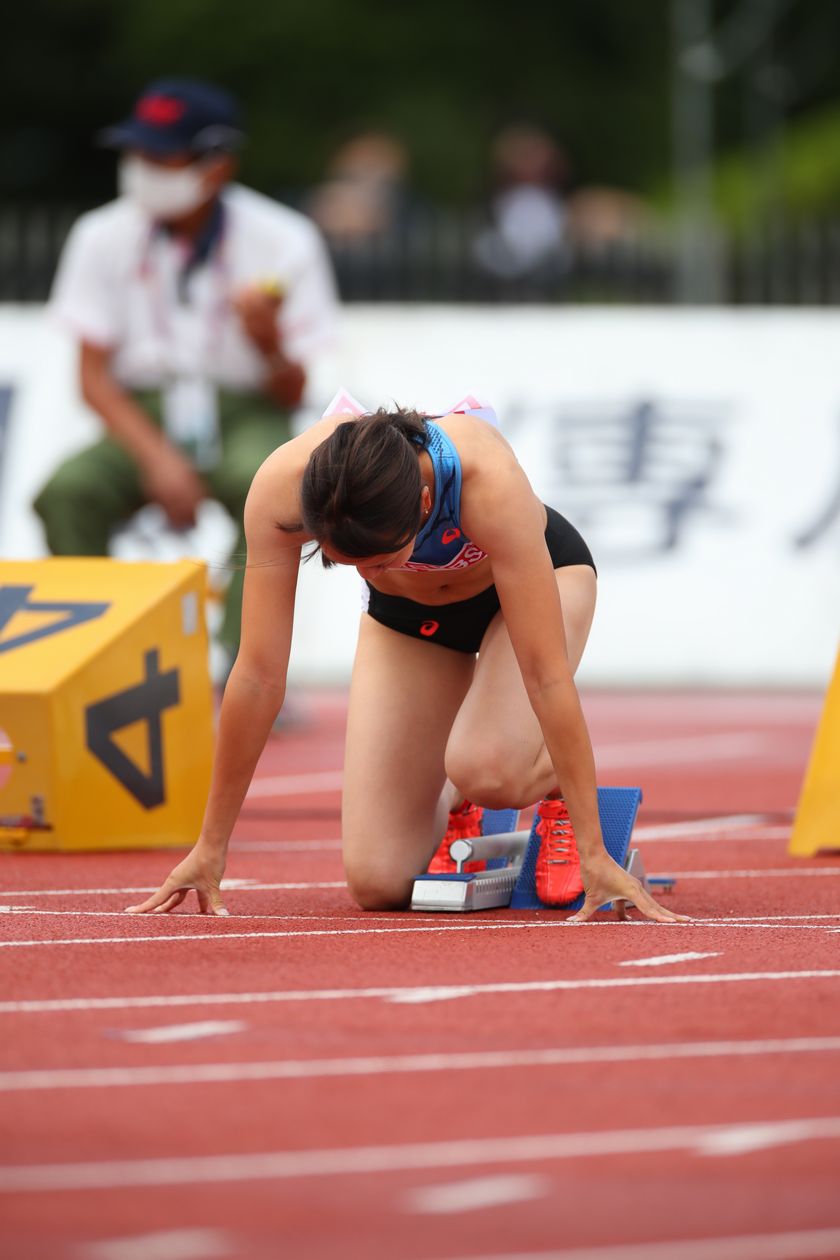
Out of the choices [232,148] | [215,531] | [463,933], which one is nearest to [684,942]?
[463,933]

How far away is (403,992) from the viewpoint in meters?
4.45

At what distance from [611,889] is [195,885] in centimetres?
95

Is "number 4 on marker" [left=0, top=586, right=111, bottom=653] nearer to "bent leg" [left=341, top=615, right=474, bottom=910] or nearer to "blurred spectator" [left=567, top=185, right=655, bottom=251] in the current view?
"bent leg" [left=341, top=615, right=474, bottom=910]

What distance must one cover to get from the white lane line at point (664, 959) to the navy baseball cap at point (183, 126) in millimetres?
5745

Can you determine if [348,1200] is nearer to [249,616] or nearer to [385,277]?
[249,616]

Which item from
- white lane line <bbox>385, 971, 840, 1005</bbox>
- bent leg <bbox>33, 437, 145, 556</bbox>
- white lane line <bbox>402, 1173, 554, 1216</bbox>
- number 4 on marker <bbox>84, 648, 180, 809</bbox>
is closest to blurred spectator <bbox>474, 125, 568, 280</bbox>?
bent leg <bbox>33, 437, 145, 556</bbox>

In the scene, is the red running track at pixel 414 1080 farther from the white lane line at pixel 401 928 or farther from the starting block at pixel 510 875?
the starting block at pixel 510 875

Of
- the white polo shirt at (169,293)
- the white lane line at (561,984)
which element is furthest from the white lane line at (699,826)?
the white polo shirt at (169,293)

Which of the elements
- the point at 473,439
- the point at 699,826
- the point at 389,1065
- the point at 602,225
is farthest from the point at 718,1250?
the point at 602,225

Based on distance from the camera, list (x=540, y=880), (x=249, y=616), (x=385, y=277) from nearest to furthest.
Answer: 1. (x=249, y=616)
2. (x=540, y=880)
3. (x=385, y=277)

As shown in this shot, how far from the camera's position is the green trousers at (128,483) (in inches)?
380

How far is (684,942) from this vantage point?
5094 millimetres

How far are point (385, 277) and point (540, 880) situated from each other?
8023 mm

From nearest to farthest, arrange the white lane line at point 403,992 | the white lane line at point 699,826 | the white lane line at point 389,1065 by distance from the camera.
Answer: the white lane line at point 389,1065, the white lane line at point 403,992, the white lane line at point 699,826
